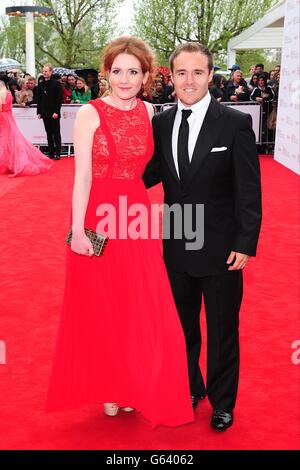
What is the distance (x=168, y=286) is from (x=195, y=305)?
0.24 metres

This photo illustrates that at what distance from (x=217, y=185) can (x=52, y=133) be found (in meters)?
10.9

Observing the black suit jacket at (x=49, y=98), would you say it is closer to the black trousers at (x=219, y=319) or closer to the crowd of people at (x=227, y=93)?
the crowd of people at (x=227, y=93)

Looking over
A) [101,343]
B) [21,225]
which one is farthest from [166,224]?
[21,225]

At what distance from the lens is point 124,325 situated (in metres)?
3.20

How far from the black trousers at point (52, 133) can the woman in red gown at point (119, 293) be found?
10546mm

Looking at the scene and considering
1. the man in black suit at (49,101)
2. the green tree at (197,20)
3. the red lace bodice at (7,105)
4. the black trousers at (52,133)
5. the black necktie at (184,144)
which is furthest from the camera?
the green tree at (197,20)

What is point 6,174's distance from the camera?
11898mm

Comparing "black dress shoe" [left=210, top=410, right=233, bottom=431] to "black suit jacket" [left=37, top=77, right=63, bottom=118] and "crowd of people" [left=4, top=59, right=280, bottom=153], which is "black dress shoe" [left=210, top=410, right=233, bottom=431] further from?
"crowd of people" [left=4, top=59, right=280, bottom=153]

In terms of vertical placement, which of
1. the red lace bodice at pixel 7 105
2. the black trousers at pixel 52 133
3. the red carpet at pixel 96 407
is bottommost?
the red carpet at pixel 96 407

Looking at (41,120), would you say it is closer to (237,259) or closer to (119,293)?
(119,293)

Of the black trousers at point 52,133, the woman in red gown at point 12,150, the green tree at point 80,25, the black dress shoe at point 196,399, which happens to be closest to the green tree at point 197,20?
the green tree at point 80,25

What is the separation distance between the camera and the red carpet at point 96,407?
124 inches

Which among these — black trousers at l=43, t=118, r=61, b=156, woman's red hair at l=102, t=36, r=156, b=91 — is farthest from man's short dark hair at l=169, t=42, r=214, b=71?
black trousers at l=43, t=118, r=61, b=156

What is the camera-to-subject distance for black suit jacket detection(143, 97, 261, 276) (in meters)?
2.96
